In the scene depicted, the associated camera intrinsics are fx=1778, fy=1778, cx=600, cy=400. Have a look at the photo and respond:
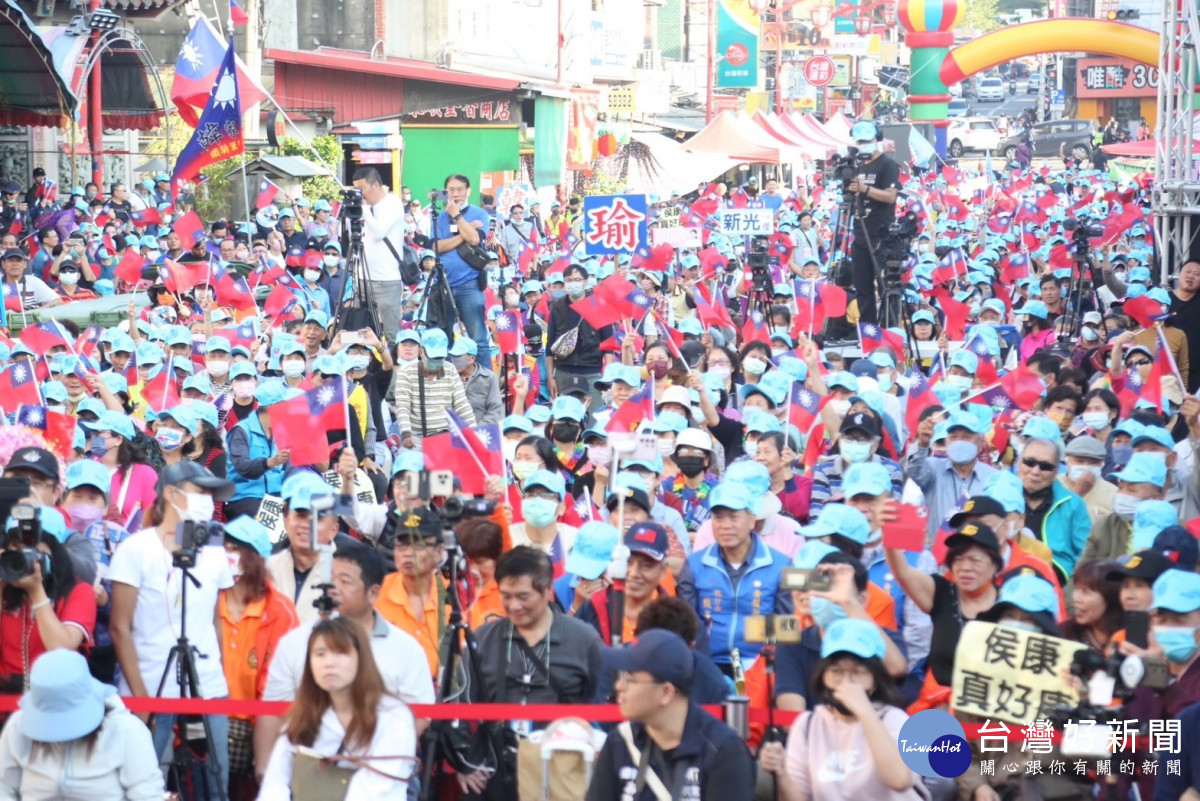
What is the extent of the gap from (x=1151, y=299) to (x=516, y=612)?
8721 mm

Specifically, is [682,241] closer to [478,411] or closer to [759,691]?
[478,411]

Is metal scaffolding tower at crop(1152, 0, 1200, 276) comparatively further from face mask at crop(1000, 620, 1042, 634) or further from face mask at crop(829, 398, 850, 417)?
face mask at crop(1000, 620, 1042, 634)

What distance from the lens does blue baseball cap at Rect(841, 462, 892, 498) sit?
760cm

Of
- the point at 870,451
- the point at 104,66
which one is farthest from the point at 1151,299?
the point at 104,66

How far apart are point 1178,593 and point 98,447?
5800 millimetres

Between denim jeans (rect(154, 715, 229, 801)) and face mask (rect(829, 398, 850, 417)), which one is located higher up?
face mask (rect(829, 398, 850, 417))

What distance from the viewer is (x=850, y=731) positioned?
5352 mm

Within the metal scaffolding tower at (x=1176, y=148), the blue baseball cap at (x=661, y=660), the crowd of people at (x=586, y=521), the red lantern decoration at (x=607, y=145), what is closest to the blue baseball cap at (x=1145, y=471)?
the crowd of people at (x=586, y=521)

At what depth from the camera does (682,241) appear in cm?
1792

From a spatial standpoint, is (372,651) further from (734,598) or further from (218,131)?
(218,131)

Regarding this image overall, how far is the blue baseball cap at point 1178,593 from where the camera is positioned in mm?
5730

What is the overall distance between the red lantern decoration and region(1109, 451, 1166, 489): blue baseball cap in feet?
118

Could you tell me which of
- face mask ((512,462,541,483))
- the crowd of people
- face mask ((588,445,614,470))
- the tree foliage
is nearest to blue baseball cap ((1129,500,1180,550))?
the crowd of people

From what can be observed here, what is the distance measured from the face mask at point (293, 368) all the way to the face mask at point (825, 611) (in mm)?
6810
